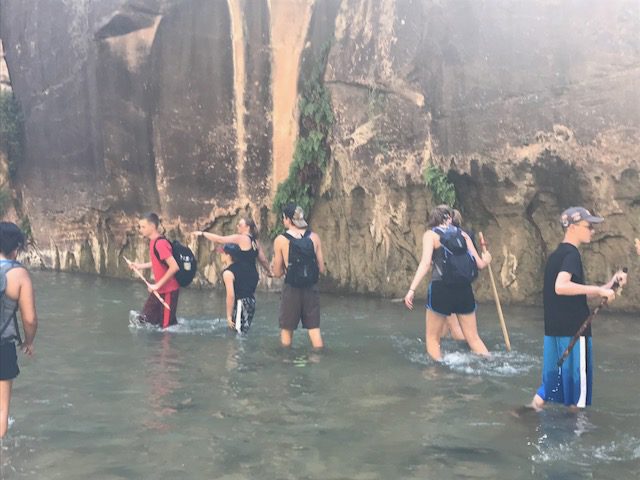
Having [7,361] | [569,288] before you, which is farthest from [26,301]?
[569,288]

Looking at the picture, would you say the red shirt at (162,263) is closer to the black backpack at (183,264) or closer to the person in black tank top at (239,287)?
the black backpack at (183,264)

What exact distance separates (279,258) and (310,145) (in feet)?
21.5

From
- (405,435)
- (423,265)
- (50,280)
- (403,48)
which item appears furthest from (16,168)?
(405,435)

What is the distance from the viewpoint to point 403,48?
1438 centimetres

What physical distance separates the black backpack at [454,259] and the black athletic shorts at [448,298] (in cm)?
9

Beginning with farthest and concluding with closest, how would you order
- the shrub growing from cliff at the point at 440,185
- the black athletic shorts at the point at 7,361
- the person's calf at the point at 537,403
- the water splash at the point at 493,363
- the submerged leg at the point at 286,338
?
the shrub growing from cliff at the point at 440,185
the submerged leg at the point at 286,338
the water splash at the point at 493,363
the person's calf at the point at 537,403
the black athletic shorts at the point at 7,361

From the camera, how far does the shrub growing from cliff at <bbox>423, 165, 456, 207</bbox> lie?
13.8 metres

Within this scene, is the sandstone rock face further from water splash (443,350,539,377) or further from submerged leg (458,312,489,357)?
submerged leg (458,312,489,357)

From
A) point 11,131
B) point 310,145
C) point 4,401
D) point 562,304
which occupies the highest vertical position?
point 11,131

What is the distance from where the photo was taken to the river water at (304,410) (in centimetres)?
551

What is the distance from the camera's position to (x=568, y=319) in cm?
641

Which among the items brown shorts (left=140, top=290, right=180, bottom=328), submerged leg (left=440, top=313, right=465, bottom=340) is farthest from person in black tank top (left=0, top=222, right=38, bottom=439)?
submerged leg (left=440, top=313, right=465, bottom=340)

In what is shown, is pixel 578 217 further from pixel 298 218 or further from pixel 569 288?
pixel 298 218

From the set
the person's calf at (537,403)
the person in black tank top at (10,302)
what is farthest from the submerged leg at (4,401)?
the person's calf at (537,403)
